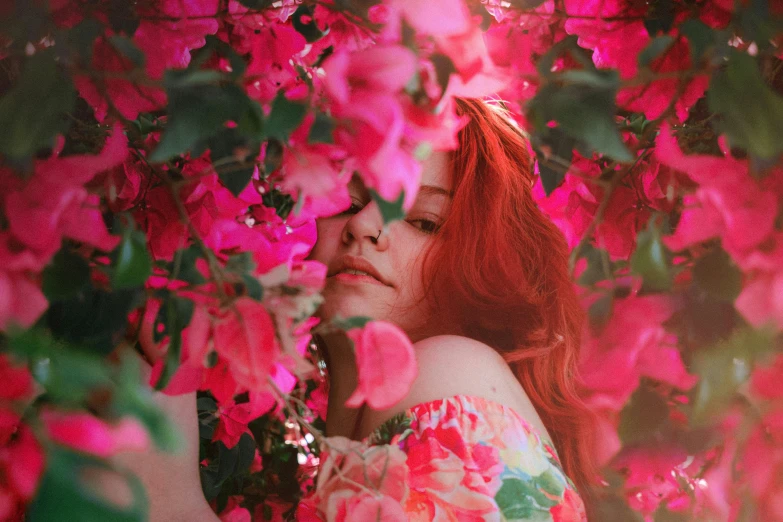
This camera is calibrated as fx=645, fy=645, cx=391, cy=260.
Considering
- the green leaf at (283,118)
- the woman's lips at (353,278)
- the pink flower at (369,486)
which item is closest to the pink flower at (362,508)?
the pink flower at (369,486)

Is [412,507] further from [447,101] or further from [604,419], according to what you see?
[447,101]

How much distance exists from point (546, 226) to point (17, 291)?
3.16ft

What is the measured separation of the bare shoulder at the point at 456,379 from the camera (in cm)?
93

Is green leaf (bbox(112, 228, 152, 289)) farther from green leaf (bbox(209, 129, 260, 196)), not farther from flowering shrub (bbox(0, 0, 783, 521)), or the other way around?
green leaf (bbox(209, 129, 260, 196))

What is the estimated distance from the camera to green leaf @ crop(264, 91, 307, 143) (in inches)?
20.4

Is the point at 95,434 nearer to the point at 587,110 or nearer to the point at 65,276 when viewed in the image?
the point at 65,276

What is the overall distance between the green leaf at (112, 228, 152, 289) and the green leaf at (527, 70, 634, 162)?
0.36 metres

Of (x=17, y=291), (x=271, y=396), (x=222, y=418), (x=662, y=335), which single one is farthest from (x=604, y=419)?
(x=222, y=418)

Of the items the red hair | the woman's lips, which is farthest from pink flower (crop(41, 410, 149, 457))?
the red hair

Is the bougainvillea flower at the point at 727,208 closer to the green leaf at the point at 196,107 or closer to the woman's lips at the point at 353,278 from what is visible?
the green leaf at the point at 196,107

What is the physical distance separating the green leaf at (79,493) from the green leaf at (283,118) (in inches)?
10.9

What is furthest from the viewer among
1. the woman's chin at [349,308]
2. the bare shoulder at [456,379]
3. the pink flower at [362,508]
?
the woman's chin at [349,308]

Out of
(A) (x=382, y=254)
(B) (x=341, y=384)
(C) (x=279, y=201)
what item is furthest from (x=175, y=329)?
(C) (x=279, y=201)

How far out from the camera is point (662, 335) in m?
0.62
